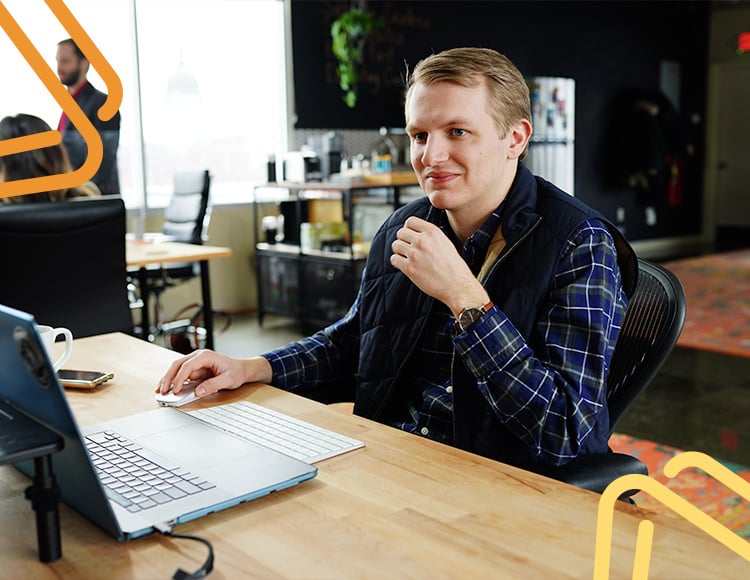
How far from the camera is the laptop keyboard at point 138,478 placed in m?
0.92

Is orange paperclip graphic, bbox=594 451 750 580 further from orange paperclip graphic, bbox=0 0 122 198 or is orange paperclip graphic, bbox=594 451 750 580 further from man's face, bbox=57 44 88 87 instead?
man's face, bbox=57 44 88 87

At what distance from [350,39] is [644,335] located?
5.36 meters

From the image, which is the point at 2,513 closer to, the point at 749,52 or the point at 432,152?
the point at 432,152

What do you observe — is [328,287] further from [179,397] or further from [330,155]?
[179,397]

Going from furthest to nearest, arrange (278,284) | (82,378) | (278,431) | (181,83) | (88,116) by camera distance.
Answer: (278,284)
(181,83)
(88,116)
(82,378)
(278,431)

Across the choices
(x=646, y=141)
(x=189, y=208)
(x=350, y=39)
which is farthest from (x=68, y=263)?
(x=646, y=141)

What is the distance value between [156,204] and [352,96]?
5.90 ft

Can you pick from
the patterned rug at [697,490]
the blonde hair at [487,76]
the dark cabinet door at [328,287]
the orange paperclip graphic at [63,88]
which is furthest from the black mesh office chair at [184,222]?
the orange paperclip graphic at [63,88]

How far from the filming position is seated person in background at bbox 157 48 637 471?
1.25m

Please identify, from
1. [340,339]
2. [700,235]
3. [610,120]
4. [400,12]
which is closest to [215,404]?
[340,339]

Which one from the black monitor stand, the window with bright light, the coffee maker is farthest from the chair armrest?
the window with bright light

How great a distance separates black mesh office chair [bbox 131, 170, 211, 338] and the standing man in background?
542 mm

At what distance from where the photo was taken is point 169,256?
385cm

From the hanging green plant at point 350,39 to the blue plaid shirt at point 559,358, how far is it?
5.27 metres
